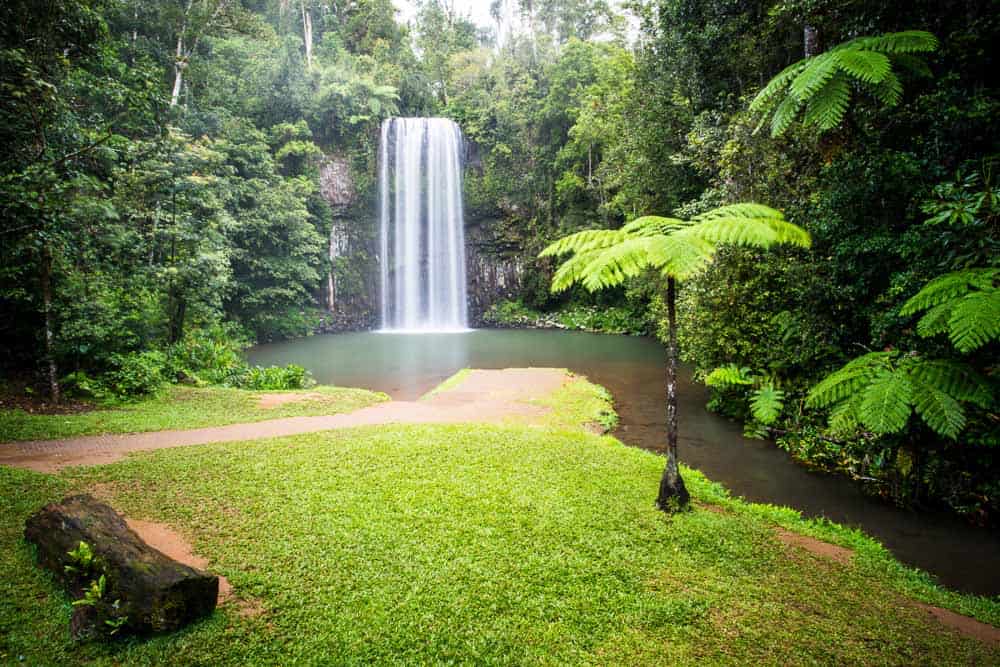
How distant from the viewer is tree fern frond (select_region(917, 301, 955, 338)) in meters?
3.50

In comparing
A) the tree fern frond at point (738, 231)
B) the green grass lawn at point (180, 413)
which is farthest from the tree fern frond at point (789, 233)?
the green grass lawn at point (180, 413)

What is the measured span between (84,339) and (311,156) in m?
19.8

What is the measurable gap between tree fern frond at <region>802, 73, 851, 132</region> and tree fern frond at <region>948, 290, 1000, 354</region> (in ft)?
5.56

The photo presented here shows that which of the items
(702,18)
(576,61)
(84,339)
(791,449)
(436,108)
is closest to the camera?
(791,449)

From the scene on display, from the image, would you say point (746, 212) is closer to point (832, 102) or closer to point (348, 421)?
point (832, 102)

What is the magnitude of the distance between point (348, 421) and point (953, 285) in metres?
7.35

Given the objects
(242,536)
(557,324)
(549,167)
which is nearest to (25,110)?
(242,536)

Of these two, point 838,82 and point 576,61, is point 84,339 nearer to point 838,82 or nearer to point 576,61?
point 838,82

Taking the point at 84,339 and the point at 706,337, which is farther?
the point at 706,337

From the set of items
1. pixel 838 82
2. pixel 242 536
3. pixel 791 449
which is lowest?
pixel 791 449

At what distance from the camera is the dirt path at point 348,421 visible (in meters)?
5.58

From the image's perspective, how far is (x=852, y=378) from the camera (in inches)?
174

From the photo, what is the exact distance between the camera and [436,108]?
29.9m

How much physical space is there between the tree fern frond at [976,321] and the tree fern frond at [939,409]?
704 millimetres
